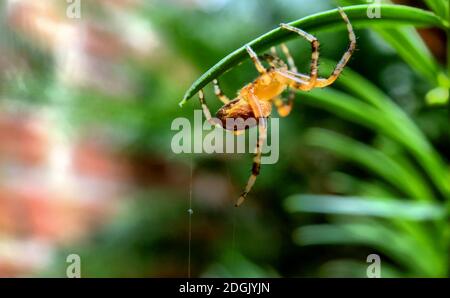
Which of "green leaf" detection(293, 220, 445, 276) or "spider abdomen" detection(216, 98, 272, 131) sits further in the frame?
"green leaf" detection(293, 220, 445, 276)

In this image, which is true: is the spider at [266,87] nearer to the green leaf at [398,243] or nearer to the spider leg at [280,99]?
the spider leg at [280,99]

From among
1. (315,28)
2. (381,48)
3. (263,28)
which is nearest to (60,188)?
(263,28)

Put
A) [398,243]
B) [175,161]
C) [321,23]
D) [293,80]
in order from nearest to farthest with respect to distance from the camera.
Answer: [321,23] < [293,80] < [398,243] < [175,161]

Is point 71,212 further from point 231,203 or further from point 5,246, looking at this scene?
point 231,203

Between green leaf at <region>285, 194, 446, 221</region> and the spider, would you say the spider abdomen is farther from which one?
green leaf at <region>285, 194, 446, 221</region>

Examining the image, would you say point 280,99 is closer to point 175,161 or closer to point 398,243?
point 398,243

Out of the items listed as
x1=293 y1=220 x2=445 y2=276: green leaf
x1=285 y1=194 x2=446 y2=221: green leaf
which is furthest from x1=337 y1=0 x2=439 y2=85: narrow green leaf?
x1=293 y1=220 x2=445 y2=276: green leaf

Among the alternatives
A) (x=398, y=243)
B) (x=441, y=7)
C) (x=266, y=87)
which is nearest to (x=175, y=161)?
(x=398, y=243)
